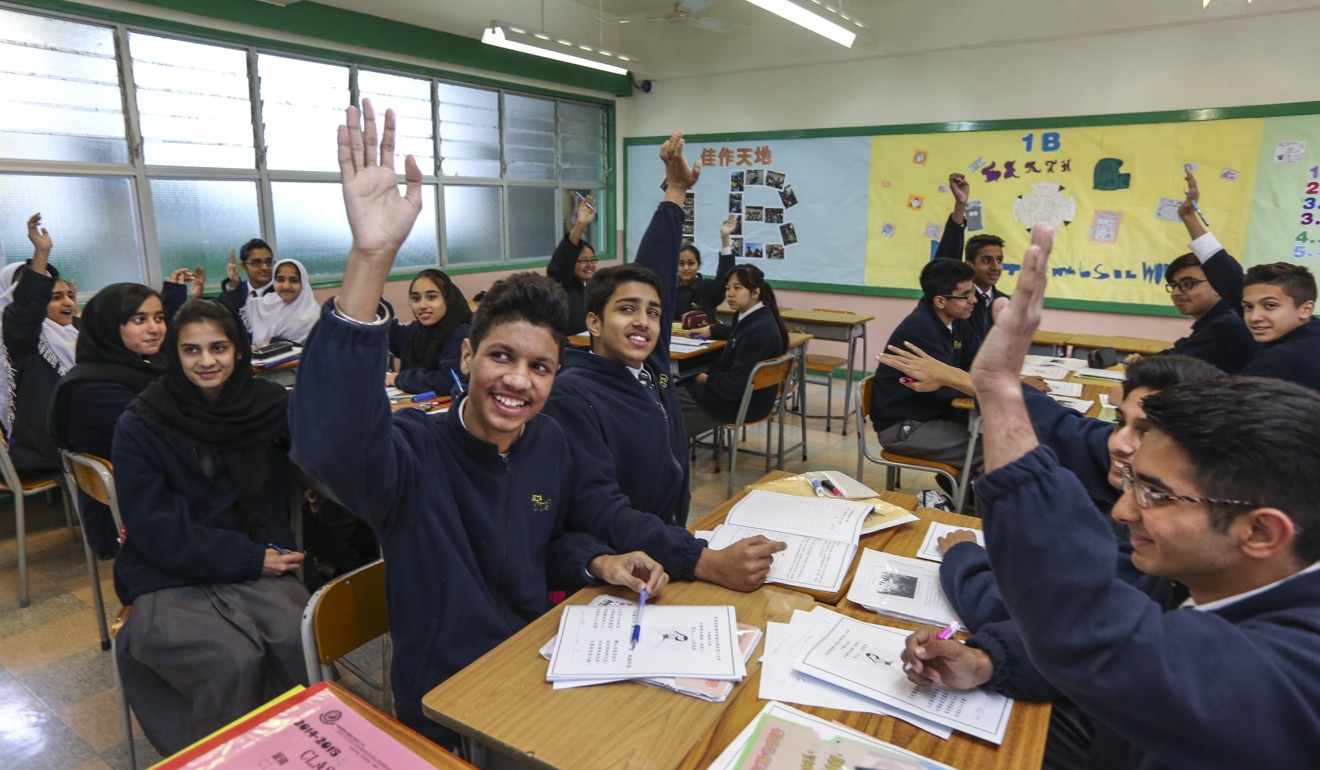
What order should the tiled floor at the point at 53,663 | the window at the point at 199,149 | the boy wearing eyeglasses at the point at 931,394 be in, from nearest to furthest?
the tiled floor at the point at 53,663
the boy wearing eyeglasses at the point at 931,394
the window at the point at 199,149

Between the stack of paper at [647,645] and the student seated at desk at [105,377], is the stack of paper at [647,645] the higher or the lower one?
the lower one

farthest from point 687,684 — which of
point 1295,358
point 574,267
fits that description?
point 574,267

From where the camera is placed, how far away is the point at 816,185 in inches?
259

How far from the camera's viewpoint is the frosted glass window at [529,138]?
6.66 metres

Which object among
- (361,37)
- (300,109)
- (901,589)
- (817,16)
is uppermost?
(361,37)

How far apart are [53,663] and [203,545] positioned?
1.15 meters

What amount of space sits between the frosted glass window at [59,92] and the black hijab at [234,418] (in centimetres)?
302

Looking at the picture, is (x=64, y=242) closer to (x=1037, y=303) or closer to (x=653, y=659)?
(x=653, y=659)

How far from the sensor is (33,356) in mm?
3020

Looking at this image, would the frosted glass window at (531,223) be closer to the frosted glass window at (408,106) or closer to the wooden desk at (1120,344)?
the frosted glass window at (408,106)

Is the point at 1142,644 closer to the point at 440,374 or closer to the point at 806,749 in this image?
the point at 806,749

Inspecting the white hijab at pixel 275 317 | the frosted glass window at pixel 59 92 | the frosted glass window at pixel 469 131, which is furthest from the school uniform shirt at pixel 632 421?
the frosted glass window at pixel 469 131

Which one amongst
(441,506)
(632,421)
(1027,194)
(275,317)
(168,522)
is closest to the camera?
(441,506)

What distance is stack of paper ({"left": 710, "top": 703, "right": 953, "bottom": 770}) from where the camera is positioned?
86 centimetres
